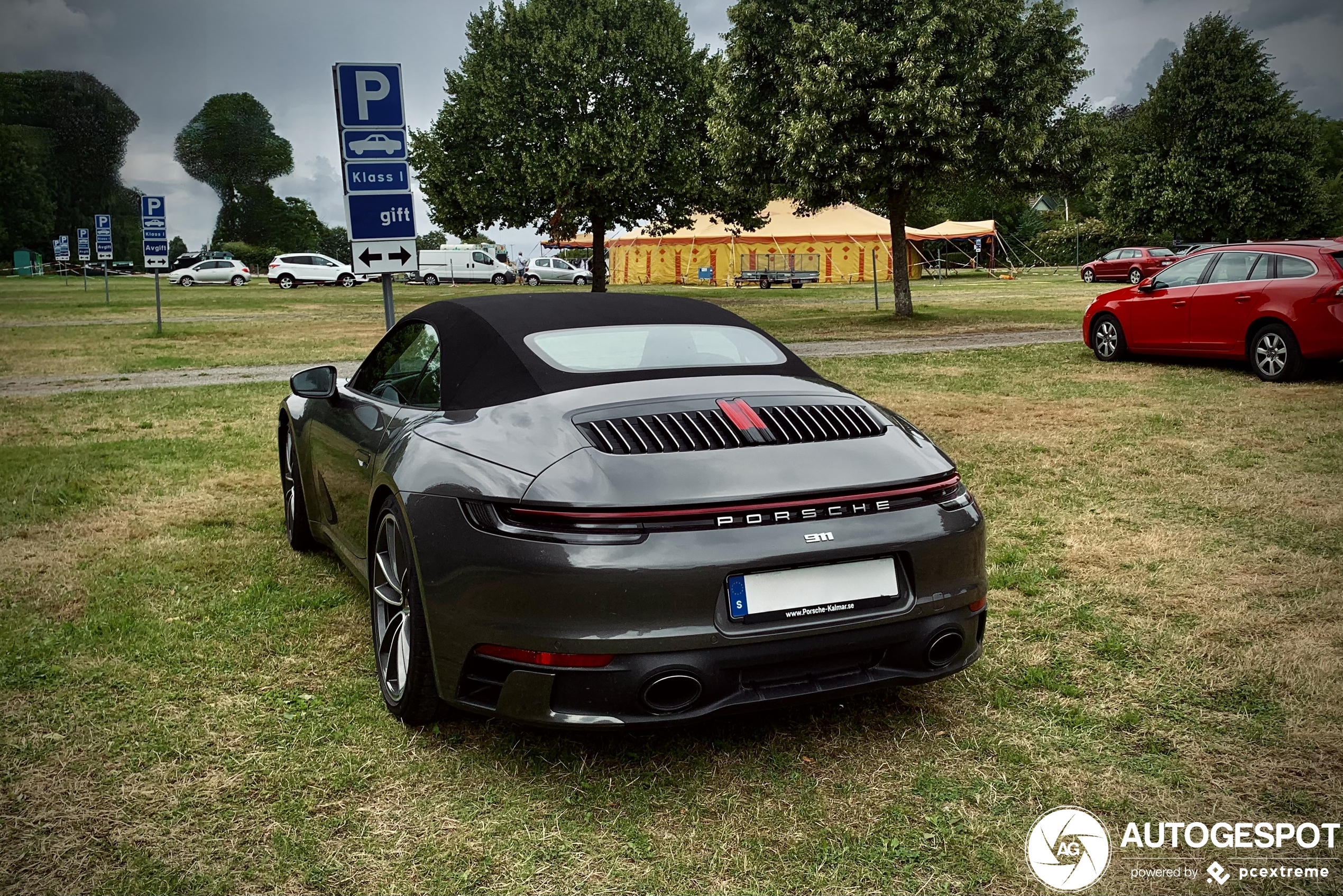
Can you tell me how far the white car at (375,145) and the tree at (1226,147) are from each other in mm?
43472

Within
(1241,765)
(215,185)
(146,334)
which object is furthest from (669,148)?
(215,185)

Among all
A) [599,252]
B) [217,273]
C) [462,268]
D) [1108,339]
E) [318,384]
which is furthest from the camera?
[217,273]

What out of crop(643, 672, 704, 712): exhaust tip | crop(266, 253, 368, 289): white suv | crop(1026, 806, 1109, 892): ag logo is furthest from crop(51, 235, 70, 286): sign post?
crop(1026, 806, 1109, 892): ag logo

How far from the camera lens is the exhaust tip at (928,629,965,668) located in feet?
10.4

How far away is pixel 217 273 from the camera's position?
58250 millimetres

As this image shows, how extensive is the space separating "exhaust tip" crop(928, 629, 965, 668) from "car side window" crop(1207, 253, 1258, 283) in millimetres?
11094

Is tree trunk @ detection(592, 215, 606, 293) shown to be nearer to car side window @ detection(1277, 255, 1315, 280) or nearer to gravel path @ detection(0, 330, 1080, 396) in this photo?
gravel path @ detection(0, 330, 1080, 396)

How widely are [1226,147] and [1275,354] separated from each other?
40104mm

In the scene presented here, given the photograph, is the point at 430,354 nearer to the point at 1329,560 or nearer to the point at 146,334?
the point at 1329,560

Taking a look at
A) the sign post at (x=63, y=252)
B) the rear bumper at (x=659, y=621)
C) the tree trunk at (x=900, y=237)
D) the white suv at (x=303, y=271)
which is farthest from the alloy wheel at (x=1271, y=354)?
the sign post at (x=63, y=252)

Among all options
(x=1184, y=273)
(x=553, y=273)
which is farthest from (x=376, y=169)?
(x=553, y=273)

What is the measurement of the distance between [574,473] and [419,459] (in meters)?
0.73

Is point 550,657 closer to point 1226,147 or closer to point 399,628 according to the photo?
point 399,628

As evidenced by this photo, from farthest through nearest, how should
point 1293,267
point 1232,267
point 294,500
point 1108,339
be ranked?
point 1108,339
point 1232,267
point 1293,267
point 294,500
